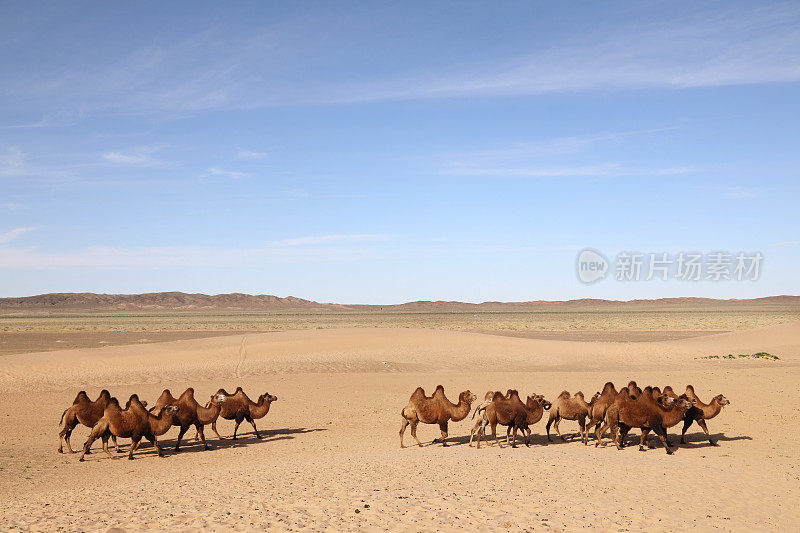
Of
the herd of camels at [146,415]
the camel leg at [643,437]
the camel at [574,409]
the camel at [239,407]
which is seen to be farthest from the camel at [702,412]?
the herd of camels at [146,415]

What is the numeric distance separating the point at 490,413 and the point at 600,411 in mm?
2462

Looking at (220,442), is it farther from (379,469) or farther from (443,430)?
(379,469)

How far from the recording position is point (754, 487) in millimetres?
10438

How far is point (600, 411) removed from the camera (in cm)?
1449

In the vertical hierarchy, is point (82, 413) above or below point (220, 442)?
above

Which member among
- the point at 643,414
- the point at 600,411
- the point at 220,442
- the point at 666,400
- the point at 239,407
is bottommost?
the point at 220,442

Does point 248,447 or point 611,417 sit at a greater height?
point 611,417

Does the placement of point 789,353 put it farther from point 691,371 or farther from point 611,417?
point 611,417

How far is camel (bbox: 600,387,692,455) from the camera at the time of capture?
13.4 metres

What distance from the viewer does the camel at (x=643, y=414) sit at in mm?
13398

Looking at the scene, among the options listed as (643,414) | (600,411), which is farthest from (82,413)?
(643,414)

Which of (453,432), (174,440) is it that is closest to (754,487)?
(453,432)

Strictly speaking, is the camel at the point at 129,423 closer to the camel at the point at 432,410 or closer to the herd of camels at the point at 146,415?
the herd of camels at the point at 146,415

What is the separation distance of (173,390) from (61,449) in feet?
35.0
